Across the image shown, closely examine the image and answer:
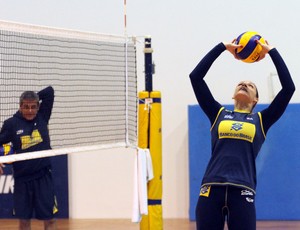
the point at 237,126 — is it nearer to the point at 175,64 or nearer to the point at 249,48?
the point at 249,48

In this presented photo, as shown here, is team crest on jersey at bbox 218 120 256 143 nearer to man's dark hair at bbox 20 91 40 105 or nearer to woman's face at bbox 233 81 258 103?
woman's face at bbox 233 81 258 103

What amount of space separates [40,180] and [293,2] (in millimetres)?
3943

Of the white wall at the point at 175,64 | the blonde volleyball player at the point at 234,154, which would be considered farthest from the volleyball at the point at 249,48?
the white wall at the point at 175,64

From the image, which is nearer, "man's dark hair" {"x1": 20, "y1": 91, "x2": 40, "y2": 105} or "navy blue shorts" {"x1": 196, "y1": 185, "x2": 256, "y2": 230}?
"navy blue shorts" {"x1": 196, "y1": 185, "x2": 256, "y2": 230}

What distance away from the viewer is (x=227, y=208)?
357 cm

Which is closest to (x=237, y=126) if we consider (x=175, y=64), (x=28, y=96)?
(x=28, y=96)

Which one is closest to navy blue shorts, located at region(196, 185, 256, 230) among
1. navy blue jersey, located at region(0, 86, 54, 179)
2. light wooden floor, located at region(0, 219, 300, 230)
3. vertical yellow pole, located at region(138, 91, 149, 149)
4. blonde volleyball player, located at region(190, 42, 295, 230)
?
blonde volleyball player, located at region(190, 42, 295, 230)

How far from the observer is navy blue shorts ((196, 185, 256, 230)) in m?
3.53

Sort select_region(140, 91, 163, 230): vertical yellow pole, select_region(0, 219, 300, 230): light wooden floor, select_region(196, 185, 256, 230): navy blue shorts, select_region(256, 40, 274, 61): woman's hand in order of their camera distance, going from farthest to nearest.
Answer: select_region(0, 219, 300, 230): light wooden floor
select_region(140, 91, 163, 230): vertical yellow pole
select_region(256, 40, 274, 61): woman's hand
select_region(196, 185, 256, 230): navy blue shorts

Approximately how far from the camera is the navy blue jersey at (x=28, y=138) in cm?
520

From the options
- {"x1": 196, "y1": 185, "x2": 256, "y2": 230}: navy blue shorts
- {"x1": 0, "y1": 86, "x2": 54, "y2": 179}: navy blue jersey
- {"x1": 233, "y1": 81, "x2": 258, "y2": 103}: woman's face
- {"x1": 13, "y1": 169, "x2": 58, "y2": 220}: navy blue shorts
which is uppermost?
{"x1": 233, "y1": 81, "x2": 258, "y2": 103}: woman's face

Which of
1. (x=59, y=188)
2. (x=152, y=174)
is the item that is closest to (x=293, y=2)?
(x=152, y=174)

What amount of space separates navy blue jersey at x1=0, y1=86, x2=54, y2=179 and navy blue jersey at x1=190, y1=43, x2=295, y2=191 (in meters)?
1.93

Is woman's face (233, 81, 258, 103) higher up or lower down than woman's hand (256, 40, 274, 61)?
lower down
